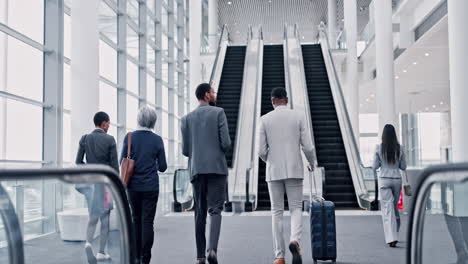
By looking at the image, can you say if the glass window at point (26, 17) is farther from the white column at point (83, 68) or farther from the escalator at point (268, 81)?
the escalator at point (268, 81)

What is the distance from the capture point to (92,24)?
1047 cm

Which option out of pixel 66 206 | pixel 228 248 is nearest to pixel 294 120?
pixel 228 248

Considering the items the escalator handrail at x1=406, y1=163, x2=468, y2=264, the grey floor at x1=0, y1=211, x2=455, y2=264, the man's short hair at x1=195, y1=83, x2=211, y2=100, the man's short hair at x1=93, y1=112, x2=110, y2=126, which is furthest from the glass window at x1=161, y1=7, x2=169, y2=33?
the escalator handrail at x1=406, y1=163, x2=468, y2=264

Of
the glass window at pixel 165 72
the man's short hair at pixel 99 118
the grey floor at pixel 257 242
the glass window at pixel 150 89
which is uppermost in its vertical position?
the glass window at pixel 165 72

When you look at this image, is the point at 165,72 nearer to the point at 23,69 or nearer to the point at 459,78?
the point at 23,69

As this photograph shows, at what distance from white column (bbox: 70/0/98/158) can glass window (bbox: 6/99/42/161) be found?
0.62 meters

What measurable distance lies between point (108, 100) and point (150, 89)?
15.3 ft

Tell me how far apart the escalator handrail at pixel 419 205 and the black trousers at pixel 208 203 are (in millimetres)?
2663

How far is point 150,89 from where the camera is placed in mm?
19297

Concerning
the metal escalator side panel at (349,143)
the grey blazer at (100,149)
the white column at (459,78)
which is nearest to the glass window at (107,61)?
the metal escalator side panel at (349,143)

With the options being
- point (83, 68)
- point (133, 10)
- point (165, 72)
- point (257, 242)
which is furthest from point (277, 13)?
point (257, 242)

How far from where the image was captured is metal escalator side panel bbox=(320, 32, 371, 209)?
12.5m

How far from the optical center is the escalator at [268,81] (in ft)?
42.7

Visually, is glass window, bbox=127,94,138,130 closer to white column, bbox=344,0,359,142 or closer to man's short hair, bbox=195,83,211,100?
white column, bbox=344,0,359,142
